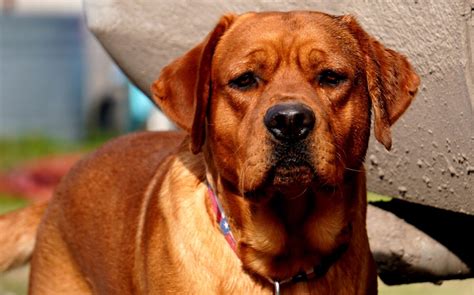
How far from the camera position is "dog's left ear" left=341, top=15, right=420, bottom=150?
201 inches

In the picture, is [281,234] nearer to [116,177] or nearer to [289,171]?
[289,171]

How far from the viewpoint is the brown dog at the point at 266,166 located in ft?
15.8

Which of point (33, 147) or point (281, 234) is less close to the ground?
point (281, 234)

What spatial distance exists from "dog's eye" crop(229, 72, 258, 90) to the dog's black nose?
312mm

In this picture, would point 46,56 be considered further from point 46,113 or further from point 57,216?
point 57,216

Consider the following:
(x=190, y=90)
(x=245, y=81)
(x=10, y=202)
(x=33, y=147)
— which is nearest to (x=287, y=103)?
(x=245, y=81)

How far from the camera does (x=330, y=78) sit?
4.98 metres

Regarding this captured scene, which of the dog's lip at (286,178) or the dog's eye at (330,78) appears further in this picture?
the dog's eye at (330,78)

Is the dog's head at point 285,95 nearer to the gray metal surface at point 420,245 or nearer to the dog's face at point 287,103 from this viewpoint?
the dog's face at point 287,103

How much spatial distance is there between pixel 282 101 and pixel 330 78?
0.35 metres

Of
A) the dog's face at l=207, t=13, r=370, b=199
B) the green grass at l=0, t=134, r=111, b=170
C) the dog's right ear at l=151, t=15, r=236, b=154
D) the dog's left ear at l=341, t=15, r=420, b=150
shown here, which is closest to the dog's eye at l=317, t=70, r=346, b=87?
the dog's face at l=207, t=13, r=370, b=199

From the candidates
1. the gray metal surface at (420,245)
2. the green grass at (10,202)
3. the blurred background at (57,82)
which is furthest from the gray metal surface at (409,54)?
the blurred background at (57,82)

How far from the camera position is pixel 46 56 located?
20.1 meters

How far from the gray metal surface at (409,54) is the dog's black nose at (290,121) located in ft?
3.09
